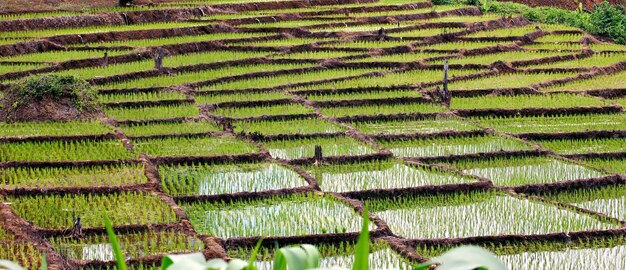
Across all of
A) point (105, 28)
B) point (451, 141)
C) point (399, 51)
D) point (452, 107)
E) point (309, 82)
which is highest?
point (105, 28)

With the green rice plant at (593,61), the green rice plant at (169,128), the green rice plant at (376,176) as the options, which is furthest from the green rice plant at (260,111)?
the green rice plant at (593,61)

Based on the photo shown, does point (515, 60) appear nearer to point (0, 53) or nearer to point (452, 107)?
point (452, 107)

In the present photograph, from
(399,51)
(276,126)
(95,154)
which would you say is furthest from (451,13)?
(95,154)

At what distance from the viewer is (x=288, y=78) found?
13602 mm

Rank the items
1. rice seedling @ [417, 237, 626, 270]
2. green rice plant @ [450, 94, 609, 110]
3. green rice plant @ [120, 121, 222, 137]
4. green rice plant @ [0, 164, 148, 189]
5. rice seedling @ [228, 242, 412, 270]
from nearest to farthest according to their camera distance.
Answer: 1. rice seedling @ [228, 242, 412, 270]
2. rice seedling @ [417, 237, 626, 270]
3. green rice plant @ [0, 164, 148, 189]
4. green rice plant @ [120, 121, 222, 137]
5. green rice plant @ [450, 94, 609, 110]

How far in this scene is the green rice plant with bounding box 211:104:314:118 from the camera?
36.9 feet

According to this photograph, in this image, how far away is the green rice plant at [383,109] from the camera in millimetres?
11477

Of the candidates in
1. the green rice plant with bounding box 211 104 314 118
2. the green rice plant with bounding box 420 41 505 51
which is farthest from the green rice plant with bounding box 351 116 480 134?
the green rice plant with bounding box 420 41 505 51

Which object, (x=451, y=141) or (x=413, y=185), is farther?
(x=451, y=141)

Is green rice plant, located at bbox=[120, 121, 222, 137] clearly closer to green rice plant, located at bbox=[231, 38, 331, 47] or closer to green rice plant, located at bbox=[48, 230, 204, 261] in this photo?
green rice plant, located at bbox=[48, 230, 204, 261]

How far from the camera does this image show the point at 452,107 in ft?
39.1

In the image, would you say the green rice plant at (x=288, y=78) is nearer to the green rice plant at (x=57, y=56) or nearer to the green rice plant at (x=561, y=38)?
the green rice plant at (x=57, y=56)

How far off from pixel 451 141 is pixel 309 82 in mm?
3354

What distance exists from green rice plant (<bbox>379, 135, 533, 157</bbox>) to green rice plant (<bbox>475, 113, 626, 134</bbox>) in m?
0.50
